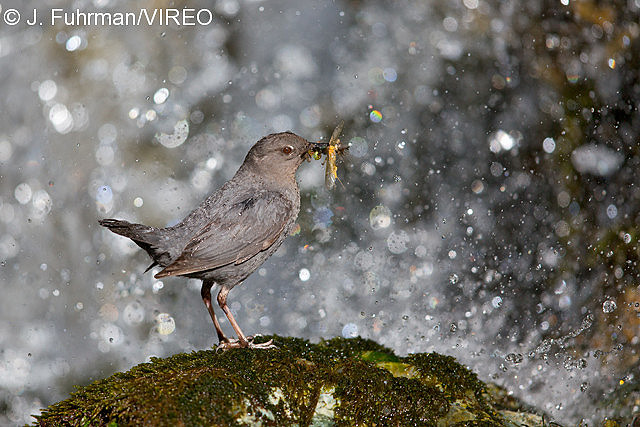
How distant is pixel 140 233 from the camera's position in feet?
8.35

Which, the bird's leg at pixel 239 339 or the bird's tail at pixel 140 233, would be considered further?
the bird's leg at pixel 239 339

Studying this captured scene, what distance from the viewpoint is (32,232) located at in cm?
490

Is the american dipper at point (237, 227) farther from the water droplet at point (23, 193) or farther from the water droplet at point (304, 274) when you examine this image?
the water droplet at point (23, 193)

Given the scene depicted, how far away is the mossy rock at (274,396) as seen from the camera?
6.40 feet

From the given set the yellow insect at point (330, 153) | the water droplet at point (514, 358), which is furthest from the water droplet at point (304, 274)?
the yellow insect at point (330, 153)

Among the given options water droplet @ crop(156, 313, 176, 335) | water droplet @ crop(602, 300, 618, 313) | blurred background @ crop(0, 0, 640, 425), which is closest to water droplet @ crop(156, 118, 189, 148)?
blurred background @ crop(0, 0, 640, 425)

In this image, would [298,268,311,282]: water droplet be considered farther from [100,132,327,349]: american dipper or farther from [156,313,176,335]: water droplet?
[100,132,327,349]: american dipper

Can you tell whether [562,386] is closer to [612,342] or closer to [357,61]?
[612,342]

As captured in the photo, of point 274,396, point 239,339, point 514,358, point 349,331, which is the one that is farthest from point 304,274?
point 274,396

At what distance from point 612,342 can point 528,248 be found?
2.94 feet

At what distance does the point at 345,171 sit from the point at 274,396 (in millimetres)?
3058

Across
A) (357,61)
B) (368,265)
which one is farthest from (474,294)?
(357,61)

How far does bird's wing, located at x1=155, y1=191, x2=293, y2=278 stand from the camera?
2541mm

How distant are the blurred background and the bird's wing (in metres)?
2.29
